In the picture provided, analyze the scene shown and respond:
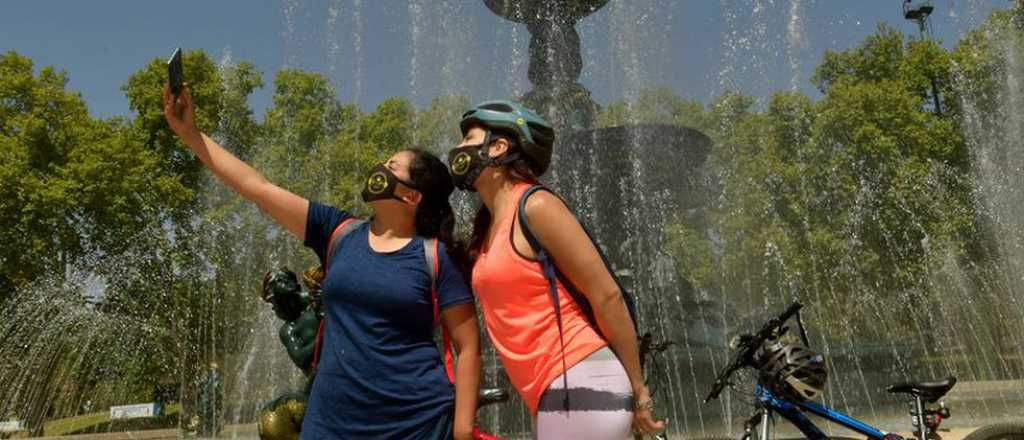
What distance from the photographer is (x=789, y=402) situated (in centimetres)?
372

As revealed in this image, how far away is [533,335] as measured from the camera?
196 cm

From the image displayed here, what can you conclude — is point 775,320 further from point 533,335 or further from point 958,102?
point 958,102

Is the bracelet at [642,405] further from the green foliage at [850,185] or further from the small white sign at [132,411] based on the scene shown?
the green foliage at [850,185]

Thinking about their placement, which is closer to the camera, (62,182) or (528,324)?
(528,324)

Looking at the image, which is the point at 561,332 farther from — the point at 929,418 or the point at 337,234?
the point at 929,418

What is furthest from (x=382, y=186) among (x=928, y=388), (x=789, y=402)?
(x=928, y=388)

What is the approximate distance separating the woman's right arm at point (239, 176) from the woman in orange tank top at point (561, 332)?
27.3 inches

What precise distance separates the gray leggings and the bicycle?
6.39ft

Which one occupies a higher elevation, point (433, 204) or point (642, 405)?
point (433, 204)

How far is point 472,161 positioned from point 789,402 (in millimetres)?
2232

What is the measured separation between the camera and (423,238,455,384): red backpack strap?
2.25 metres

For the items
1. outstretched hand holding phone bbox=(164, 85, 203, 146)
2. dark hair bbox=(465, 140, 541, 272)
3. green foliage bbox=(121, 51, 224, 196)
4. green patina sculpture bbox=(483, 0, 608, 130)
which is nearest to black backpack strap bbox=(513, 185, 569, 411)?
dark hair bbox=(465, 140, 541, 272)

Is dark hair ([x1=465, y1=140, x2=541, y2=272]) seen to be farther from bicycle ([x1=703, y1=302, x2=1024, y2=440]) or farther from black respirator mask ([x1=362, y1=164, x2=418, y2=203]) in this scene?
bicycle ([x1=703, y1=302, x2=1024, y2=440])

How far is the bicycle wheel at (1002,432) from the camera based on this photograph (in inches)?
169
